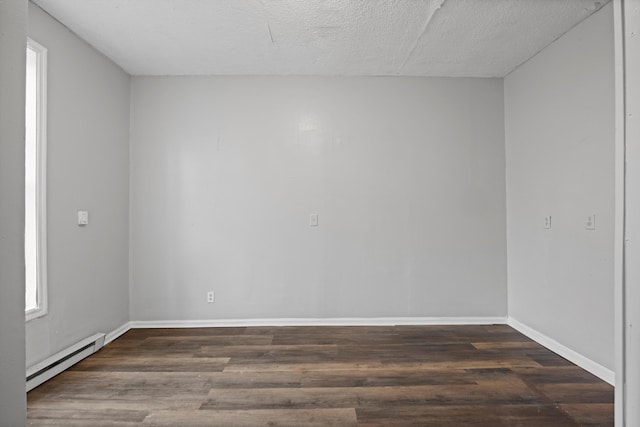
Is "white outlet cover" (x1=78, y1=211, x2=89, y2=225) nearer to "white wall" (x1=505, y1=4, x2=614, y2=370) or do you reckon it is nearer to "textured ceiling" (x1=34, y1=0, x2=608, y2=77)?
"textured ceiling" (x1=34, y1=0, x2=608, y2=77)

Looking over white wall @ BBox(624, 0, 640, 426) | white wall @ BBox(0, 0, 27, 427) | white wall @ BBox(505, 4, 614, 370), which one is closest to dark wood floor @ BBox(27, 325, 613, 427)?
white wall @ BBox(505, 4, 614, 370)

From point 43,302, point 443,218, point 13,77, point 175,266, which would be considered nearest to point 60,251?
point 43,302

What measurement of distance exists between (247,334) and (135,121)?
2.44m

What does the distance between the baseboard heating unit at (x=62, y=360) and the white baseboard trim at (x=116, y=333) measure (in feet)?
0.45

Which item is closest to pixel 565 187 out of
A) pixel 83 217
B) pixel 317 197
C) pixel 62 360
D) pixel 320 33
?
pixel 317 197

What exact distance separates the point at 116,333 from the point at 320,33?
327cm

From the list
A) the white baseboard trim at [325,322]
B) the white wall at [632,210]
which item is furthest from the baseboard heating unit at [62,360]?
the white wall at [632,210]

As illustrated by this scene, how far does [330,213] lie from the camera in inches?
145

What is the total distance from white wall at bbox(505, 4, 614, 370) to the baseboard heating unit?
3.89m

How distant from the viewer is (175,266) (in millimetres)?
3627

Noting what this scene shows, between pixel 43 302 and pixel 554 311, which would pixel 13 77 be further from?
pixel 554 311

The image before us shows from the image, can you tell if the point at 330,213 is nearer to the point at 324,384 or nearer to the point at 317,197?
the point at 317,197

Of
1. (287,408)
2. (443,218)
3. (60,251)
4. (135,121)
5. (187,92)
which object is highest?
(187,92)

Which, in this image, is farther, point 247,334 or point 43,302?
point 247,334
